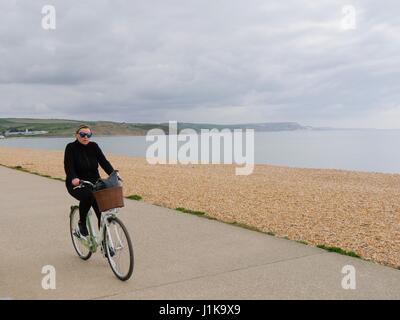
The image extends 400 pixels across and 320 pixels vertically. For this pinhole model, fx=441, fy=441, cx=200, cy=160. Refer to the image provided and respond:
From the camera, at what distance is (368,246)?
20.6 feet

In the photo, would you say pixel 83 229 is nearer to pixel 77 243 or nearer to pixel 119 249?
pixel 77 243

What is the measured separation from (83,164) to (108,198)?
2.25ft

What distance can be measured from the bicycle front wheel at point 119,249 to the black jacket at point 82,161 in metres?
0.69

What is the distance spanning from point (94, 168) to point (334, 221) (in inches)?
190

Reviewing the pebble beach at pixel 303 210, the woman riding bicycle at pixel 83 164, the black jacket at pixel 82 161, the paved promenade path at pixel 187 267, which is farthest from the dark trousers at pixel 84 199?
the pebble beach at pixel 303 210

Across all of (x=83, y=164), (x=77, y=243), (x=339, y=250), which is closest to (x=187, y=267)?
(x=77, y=243)

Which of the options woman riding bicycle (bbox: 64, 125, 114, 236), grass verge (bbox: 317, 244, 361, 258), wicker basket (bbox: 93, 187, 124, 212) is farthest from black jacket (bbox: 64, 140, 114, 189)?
grass verge (bbox: 317, 244, 361, 258)

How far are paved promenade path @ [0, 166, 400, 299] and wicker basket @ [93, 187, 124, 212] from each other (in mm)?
837

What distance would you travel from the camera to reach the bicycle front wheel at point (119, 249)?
4828 mm

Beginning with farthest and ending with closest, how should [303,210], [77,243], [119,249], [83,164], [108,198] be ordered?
1. [303,210]
2. [77,243]
3. [83,164]
4. [119,249]
5. [108,198]

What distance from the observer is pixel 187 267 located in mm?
5320

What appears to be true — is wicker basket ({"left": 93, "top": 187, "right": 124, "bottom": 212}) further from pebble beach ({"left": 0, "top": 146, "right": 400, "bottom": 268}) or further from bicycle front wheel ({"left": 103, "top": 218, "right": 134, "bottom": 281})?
pebble beach ({"left": 0, "top": 146, "right": 400, "bottom": 268})

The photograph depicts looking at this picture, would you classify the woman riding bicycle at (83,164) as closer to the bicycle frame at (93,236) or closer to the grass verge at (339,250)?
the bicycle frame at (93,236)
